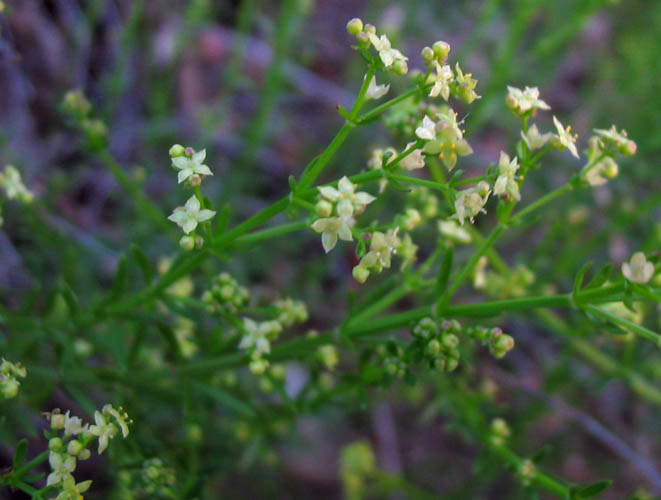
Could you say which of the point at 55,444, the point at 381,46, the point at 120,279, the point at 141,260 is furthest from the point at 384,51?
the point at 55,444

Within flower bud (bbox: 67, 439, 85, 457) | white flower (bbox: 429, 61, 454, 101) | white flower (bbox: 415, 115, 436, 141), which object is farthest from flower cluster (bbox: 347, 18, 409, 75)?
flower bud (bbox: 67, 439, 85, 457)

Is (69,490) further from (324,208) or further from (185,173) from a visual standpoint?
(324,208)

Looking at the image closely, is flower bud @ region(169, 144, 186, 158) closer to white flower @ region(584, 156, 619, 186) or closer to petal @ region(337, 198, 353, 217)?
petal @ region(337, 198, 353, 217)

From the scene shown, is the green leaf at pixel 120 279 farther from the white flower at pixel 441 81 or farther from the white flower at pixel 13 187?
the white flower at pixel 441 81

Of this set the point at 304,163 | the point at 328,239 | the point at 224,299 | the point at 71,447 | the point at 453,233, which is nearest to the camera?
the point at 328,239

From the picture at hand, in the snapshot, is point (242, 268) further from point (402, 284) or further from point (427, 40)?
point (427, 40)

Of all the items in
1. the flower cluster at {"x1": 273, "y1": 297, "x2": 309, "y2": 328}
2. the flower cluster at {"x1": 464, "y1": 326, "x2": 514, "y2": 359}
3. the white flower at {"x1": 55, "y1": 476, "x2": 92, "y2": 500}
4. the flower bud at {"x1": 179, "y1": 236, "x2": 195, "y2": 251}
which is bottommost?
the white flower at {"x1": 55, "y1": 476, "x2": 92, "y2": 500}

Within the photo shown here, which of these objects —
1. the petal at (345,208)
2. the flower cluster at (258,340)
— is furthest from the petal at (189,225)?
the flower cluster at (258,340)

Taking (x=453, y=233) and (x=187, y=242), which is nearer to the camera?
(x=187, y=242)
